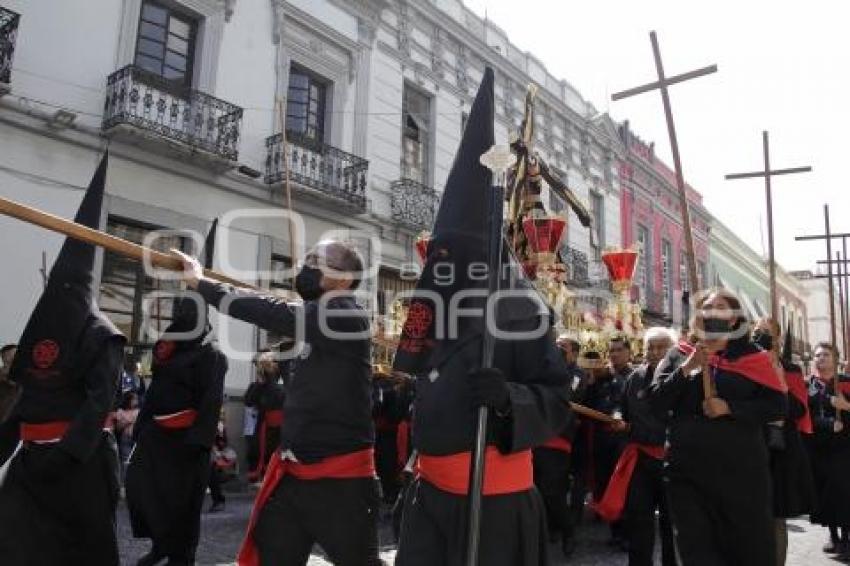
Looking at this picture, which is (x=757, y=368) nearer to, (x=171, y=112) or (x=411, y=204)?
(x=171, y=112)

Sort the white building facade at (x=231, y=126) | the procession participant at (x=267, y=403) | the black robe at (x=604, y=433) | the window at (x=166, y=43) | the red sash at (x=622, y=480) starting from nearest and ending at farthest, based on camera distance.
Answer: the red sash at (x=622, y=480), the black robe at (x=604, y=433), the procession participant at (x=267, y=403), the white building facade at (x=231, y=126), the window at (x=166, y=43)

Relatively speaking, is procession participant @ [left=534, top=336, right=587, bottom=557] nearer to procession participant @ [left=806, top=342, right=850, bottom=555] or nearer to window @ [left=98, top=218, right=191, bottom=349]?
procession participant @ [left=806, top=342, right=850, bottom=555]

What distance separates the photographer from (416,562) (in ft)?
9.20

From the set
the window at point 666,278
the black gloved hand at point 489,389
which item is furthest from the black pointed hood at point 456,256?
the window at point 666,278

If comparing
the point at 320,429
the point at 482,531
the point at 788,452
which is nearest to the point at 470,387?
the point at 482,531

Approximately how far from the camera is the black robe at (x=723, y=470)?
13.6 ft

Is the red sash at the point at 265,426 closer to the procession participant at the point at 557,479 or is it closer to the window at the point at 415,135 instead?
the procession participant at the point at 557,479

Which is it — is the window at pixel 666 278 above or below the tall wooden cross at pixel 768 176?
above

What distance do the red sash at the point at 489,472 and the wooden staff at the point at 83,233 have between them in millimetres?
1574

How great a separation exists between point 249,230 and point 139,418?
773cm

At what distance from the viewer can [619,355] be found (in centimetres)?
745

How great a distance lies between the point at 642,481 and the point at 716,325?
170cm

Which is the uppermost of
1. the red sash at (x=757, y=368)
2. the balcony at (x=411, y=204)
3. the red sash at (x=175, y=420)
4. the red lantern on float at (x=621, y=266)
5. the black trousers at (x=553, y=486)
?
the balcony at (x=411, y=204)

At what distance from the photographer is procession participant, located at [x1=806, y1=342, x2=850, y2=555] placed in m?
7.11
